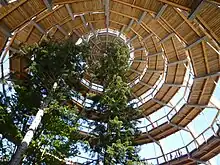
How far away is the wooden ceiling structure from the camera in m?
14.8

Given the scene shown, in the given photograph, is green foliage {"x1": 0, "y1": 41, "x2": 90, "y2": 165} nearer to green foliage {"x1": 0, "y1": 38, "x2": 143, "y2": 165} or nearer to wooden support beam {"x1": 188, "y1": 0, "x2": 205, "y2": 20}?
green foliage {"x1": 0, "y1": 38, "x2": 143, "y2": 165}

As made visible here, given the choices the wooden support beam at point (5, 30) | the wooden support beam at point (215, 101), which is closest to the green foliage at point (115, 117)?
the wooden support beam at point (5, 30)

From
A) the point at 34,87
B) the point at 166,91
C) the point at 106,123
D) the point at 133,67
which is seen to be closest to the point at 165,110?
the point at 166,91

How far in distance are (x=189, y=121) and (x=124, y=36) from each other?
9695 millimetres

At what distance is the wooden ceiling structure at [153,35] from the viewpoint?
1478cm

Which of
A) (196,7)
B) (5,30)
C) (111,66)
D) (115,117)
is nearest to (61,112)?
(115,117)

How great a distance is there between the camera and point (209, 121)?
22.9m

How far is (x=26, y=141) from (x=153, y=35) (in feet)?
46.6

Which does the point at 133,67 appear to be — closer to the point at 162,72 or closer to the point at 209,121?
the point at 162,72

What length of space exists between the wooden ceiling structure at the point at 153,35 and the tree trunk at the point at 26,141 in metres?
5.13

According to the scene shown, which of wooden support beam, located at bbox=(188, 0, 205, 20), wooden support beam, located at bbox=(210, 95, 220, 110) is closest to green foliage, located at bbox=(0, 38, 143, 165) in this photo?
wooden support beam, located at bbox=(188, 0, 205, 20)

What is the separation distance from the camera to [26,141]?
1202 centimetres

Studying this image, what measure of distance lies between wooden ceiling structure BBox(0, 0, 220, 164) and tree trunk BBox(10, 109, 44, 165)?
16.8 ft

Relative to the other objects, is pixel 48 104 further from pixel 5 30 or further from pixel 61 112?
pixel 5 30
